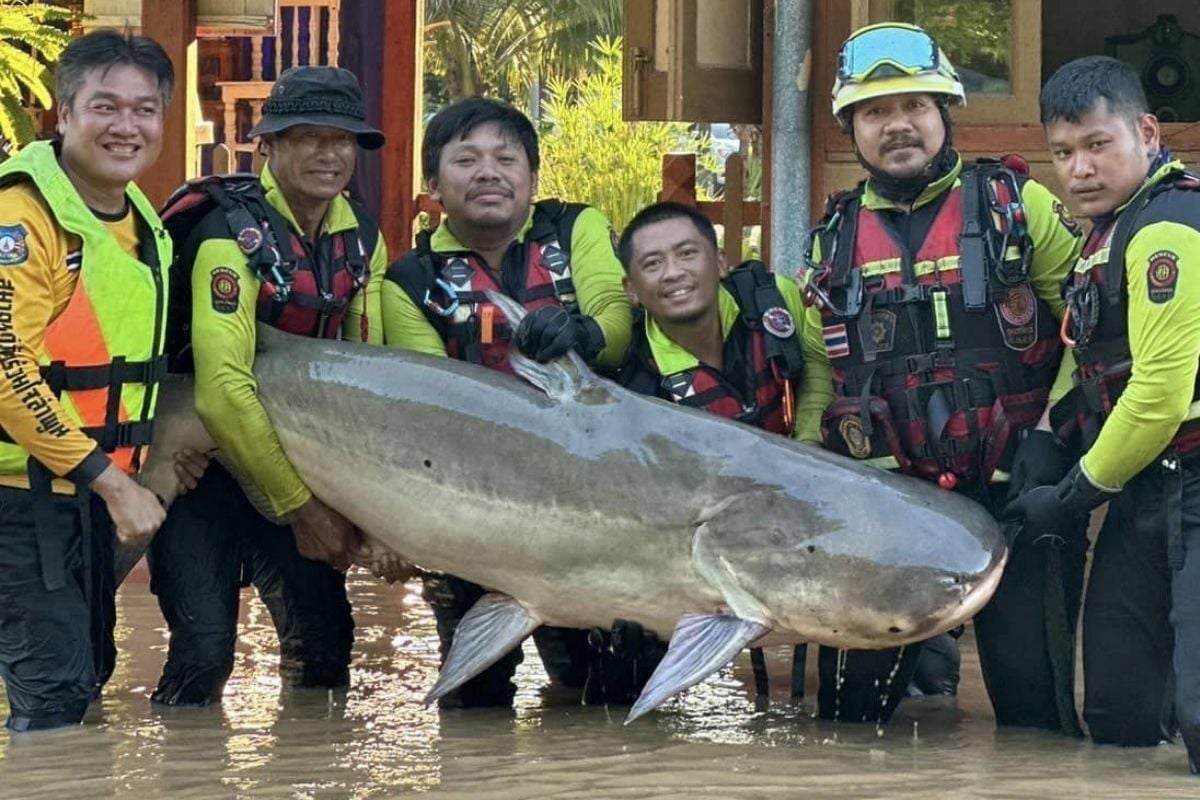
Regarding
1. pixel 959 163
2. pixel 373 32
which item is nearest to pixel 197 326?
pixel 959 163

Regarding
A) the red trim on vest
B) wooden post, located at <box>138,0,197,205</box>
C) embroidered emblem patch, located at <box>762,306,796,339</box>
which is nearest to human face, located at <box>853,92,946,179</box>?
embroidered emblem patch, located at <box>762,306,796,339</box>

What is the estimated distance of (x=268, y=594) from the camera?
608cm

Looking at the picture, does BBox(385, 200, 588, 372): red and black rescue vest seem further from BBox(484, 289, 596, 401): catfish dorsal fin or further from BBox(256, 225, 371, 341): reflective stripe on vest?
BBox(484, 289, 596, 401): catfish dorsal fin

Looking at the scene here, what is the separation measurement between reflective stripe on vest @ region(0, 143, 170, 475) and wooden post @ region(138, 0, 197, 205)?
263cm

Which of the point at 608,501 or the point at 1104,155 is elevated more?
the point at 1104,155

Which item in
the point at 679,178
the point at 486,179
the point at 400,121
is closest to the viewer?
the point at 486,179

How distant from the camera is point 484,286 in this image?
5645 millimetres

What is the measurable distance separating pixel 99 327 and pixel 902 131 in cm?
214

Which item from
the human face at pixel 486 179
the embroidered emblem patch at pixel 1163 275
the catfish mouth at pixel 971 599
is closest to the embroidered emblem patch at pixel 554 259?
the human face at pixel 486 179

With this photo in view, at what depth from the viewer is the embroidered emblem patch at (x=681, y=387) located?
18.0ft

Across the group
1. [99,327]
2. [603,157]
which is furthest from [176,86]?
[603,157]

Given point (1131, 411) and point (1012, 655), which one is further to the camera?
point (1012, 655)

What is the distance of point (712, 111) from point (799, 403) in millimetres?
2588

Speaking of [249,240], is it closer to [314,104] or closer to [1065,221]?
[314,104]
